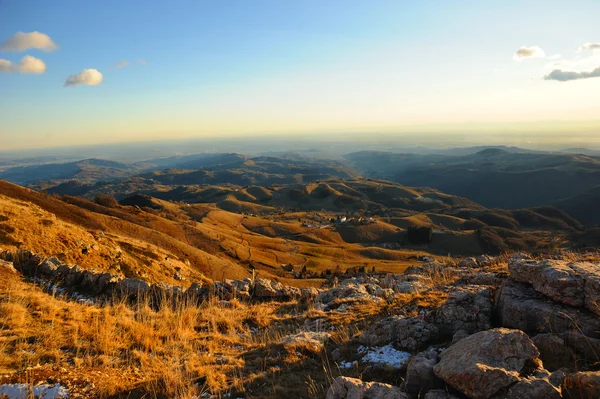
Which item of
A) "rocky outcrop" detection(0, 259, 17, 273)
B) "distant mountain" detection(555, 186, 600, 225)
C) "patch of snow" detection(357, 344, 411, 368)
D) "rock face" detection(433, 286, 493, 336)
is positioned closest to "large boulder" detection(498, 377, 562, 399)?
"patch of snow" detection(357, 344, 411, 368)

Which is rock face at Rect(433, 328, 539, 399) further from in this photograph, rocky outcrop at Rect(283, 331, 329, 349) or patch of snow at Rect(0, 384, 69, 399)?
patch of snow at Rect(0, 384, 69, 399)

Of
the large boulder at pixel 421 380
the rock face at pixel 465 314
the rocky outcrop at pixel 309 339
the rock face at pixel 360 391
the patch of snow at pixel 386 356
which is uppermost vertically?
the rock face at pixel 360 391

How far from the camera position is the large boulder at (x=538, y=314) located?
220 inches

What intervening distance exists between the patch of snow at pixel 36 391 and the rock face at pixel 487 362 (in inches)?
228

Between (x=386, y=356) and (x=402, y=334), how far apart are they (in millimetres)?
761

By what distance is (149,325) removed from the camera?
841 centimetres

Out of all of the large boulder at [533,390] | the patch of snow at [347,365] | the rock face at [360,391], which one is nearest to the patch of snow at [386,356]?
the patch of snow at [347,365]

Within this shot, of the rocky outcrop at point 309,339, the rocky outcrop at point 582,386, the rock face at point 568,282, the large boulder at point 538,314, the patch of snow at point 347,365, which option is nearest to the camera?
the rocky outcrop at point 582,386

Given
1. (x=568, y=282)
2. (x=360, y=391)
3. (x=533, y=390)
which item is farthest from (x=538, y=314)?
(x=360, y=391)

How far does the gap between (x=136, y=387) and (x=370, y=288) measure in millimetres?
11562

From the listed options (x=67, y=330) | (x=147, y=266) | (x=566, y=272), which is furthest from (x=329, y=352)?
(x=147, y=266)

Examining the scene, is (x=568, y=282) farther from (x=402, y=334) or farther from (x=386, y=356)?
(x=386, y=356)

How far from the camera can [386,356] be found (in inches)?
258

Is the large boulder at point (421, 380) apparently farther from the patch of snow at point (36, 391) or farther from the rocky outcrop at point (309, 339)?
the patch of snow at point (36, 391)
